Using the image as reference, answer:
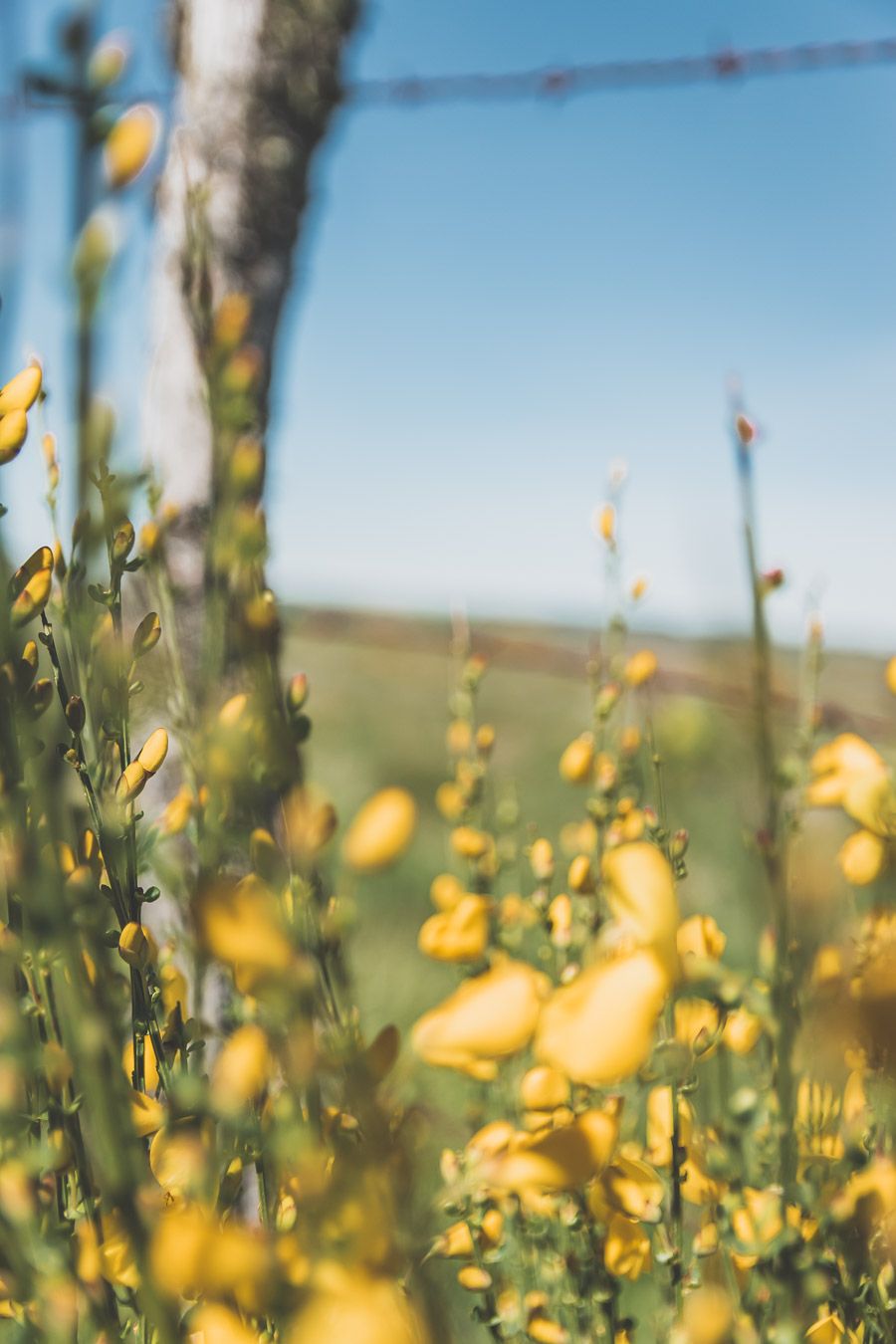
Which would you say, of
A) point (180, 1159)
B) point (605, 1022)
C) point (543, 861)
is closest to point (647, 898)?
point (605, 1022)

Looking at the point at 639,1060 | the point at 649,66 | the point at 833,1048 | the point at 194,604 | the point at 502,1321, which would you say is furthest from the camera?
the point at 649,66

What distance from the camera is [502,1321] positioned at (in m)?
0.47

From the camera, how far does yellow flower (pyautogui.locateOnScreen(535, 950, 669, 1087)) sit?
198mm

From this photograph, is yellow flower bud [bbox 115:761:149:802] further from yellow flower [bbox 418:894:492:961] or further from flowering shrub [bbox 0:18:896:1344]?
yellow flower [bbox 418:894:492:961]

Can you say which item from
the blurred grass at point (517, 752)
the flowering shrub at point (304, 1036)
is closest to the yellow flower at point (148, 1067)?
the flowering shrub at point (304, 1036)

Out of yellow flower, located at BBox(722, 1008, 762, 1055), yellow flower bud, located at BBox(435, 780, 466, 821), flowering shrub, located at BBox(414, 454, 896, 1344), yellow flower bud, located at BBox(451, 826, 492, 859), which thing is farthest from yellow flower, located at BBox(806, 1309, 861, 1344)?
yellow flower bud, located at BBox(435, 780, 466, 821)

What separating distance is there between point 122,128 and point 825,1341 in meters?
0.44

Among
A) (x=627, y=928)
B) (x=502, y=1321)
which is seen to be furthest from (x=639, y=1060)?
(x=502, y=1321)

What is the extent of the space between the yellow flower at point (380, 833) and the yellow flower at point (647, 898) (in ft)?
0.17

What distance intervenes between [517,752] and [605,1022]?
3107mm

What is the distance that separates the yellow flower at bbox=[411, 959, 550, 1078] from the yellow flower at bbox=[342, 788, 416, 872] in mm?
36

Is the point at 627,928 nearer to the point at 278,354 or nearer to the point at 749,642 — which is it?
the point at 749,642

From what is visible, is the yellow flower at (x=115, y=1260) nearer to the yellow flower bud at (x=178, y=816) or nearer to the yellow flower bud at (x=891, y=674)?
the yellow flower bud at (x=178, y=816)

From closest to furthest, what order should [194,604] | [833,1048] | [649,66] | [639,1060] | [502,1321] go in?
[639,1060]
[833,1048]
[502,1321]
[194,604]
[649,66]
